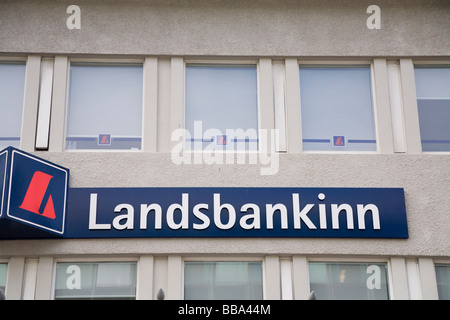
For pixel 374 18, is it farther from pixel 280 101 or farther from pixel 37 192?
pixel 37 192

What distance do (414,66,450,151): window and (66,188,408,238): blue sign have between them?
1148 millimetres

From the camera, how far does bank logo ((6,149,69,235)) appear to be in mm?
9438

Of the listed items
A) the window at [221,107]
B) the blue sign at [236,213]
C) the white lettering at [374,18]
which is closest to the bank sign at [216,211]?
the blue sign at [236,213]

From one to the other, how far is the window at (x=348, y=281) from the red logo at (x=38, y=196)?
3514 mm

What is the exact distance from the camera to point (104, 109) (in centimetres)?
1091

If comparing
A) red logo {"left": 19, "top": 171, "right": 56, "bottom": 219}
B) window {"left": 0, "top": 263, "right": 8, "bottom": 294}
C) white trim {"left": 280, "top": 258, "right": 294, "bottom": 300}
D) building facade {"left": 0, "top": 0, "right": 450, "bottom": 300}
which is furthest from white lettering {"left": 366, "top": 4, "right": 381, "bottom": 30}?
window {"left": 0, "top": 263, "right": 8, "bottom": 294}

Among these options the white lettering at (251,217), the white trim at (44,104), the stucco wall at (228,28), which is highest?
the stucco wall at (228,28)

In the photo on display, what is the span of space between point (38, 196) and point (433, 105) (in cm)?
573

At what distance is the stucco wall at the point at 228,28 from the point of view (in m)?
10.9

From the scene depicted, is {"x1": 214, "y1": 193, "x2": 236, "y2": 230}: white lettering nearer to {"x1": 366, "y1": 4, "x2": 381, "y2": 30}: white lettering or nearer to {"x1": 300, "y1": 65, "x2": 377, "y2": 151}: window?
{"x1": 300, "y1": 65, "x2": 377, "y2": 151}: window

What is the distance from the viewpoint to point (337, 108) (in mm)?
11047

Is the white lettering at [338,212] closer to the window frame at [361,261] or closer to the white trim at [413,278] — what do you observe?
the window frame at [361,261]

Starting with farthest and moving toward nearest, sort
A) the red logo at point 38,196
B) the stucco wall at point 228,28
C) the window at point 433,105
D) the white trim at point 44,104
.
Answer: the stucco wall at point 228,28
the window at point 433,105
the white trim at point 44,104
the red logo at point 38,196

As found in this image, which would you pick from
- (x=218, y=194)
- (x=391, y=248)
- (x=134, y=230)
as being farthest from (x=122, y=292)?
(x=391, y=248)
